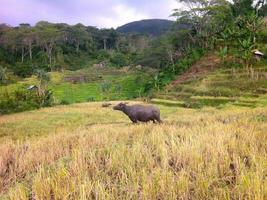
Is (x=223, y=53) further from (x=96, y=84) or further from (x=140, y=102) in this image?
(x=96, y=84)

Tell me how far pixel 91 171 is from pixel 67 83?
60378 mm

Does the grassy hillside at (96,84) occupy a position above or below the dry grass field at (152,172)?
below

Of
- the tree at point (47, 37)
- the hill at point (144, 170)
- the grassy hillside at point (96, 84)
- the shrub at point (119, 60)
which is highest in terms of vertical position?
the tree at point (47, 37)

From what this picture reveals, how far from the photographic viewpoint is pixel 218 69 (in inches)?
1836

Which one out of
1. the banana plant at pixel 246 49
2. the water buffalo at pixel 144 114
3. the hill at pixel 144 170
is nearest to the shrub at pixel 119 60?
the banana plant at pixel 246 49

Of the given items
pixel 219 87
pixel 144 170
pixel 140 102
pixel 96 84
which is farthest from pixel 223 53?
pixel 144 170

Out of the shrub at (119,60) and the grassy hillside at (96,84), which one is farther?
the shrub at (119,60)

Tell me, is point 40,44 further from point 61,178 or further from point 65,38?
point 61,178

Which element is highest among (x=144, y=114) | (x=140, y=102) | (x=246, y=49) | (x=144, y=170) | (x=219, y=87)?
(x=246, y=49)

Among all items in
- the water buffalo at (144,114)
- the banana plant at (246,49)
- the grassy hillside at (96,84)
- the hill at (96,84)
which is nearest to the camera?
the water buffalo at (144,114)

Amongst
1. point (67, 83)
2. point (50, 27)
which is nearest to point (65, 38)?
point (50, 27)

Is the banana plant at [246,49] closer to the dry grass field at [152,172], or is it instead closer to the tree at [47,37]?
the dry grass field at [152,172]

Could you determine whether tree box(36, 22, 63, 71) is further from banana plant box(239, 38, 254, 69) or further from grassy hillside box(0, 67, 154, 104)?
banana plant box(239, 38, 254, 69)

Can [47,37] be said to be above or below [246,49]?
above
